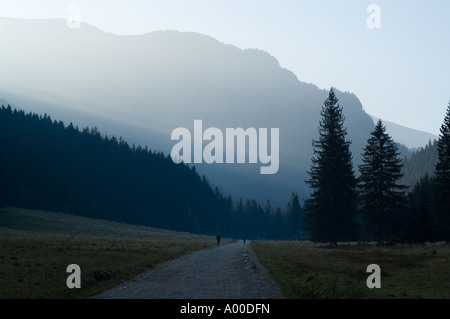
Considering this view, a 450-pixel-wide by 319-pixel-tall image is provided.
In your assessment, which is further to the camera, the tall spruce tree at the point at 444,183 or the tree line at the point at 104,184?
the tree line at the point at 104,184

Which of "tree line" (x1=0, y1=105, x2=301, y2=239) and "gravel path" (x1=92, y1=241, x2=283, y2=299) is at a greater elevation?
"tree line" (x1=0, y1=105, x2=301, y2=239)

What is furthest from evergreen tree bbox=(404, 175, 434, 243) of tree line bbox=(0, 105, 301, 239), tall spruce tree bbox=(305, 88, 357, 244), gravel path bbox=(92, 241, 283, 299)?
tree line bbox=(0, 105, 301, 239)

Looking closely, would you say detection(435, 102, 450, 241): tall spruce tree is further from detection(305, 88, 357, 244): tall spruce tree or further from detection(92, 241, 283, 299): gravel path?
detection(92, 241, 283, 299): gravel path

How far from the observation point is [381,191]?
52.0 meters

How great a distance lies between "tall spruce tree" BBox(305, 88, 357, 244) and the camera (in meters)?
54.4

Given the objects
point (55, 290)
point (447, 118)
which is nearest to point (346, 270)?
point (55, 290)

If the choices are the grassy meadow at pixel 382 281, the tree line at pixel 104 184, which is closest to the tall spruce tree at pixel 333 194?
the grassy meadow at pixel 382 281

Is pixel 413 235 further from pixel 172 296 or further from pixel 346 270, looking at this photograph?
pixel 172 296

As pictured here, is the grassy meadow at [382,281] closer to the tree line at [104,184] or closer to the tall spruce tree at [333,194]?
the tall spruce tree at [333,194]

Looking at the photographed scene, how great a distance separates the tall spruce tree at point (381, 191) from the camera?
2037 inches

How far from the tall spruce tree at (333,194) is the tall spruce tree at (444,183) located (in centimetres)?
1039

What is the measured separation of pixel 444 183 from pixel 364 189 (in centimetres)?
1000

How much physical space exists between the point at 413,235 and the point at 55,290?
5236 cm

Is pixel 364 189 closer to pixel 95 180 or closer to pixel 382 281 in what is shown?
pixel 382 281
